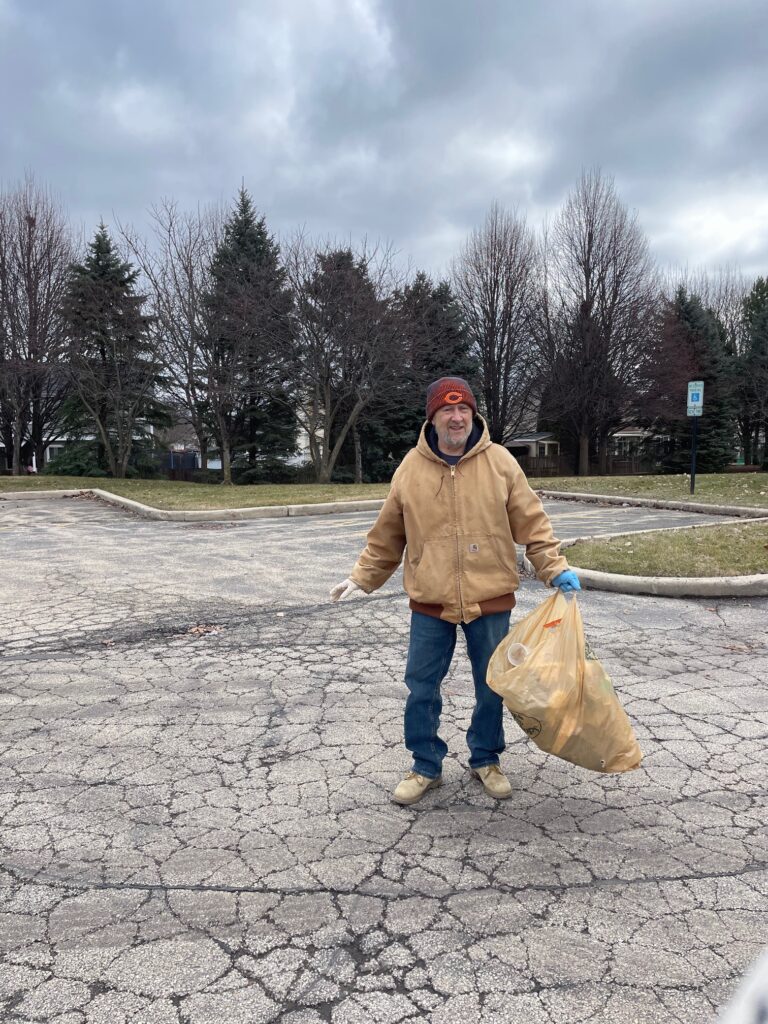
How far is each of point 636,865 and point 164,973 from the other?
1.71 meters

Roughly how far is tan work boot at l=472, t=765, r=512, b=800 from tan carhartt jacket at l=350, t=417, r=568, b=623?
0.75 m

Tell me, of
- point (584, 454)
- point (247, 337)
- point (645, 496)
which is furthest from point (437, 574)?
point (584, 454)

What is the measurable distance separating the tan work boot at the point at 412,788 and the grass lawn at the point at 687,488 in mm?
12351

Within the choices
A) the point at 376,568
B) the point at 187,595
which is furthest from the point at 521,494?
the point at 187,595

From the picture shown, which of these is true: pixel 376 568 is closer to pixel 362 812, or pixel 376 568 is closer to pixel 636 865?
pixel 362 812

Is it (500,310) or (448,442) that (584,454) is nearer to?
(500,310)

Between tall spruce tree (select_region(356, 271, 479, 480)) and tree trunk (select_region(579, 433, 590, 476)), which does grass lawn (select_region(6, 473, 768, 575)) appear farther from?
tree trunk (select_region(579, 433, 590, 476))

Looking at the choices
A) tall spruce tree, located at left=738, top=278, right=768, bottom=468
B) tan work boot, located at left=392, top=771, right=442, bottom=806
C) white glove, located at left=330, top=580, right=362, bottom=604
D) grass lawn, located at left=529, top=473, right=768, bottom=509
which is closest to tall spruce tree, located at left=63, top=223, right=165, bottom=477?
grass lawn, located at left=529, top=473, right=768, bottom=509

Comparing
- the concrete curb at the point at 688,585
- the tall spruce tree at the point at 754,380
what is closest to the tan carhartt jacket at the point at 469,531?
the concrete curb at the point at 688,585

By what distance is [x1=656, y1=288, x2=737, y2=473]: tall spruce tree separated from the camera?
39.1 metres

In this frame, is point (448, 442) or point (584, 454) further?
point (584, 454)

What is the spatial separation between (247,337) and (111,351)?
578cm

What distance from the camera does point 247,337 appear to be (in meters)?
26.3

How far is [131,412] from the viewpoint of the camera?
2894 centimetres
